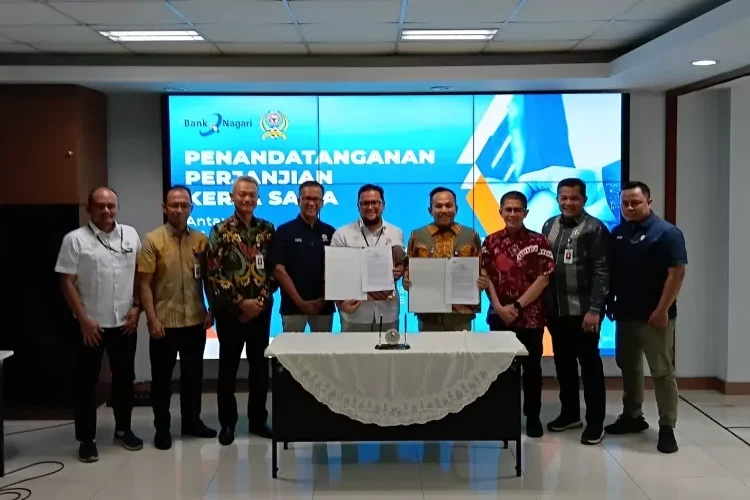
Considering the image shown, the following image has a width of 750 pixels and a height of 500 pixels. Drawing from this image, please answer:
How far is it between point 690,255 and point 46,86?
18.1 ft

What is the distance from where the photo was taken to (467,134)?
20.3ft

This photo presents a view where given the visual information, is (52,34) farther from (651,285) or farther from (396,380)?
(651,285)

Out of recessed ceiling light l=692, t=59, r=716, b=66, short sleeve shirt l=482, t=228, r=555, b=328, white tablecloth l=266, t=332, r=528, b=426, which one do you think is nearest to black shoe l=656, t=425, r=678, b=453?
short sleeve shirt l=482, t=228, r=555, b=328

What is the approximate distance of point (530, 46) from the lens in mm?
5434

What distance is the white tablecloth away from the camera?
3885mm

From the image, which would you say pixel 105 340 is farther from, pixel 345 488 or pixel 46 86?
pixel 46 86

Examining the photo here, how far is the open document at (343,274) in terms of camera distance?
4480 mm

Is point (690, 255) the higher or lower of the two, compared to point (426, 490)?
higher

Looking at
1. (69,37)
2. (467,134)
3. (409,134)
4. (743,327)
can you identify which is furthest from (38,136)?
(743,327)

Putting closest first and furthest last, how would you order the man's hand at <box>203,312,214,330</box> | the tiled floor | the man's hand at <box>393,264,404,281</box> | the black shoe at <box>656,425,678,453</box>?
the tiled floor < the black shoe at <box>656,425,678,453</box> < the man's hand at <box>393,264,404,281</box> < the man's hand at <box>203,312,214,330</box>

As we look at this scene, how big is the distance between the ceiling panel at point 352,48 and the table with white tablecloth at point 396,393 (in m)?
2.50

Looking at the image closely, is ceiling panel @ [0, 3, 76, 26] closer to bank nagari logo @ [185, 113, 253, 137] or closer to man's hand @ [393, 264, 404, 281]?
bank nagari logo @ [185, 113, 253, 137]

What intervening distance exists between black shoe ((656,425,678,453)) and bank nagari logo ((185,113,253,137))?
4.04 metres

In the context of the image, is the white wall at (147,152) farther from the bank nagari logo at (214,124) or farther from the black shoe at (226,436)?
the black shoe at (226,436)
